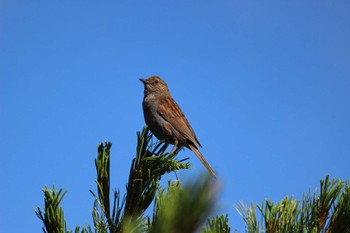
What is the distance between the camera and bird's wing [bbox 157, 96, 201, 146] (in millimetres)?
7328

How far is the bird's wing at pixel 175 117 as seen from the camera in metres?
7.33

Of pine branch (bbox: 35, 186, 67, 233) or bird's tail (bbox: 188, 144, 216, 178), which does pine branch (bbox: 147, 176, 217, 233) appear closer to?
pine branch (bbox: 35, 186, 67, 233)

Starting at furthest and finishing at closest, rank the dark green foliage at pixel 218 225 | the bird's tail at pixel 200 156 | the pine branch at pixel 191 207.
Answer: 1. the bird's tail at pixel 200 156
2. the dark green foliage at pixel 218 225
3. the pine branch at pixel 191 207

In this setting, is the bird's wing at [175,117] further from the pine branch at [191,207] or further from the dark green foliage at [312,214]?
the pine branch at [191,207]

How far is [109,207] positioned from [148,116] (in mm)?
4838

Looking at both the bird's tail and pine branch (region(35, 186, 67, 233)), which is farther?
the bird's tail

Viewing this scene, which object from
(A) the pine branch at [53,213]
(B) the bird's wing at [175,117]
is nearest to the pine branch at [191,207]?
(A) the pine branch at [53,213]

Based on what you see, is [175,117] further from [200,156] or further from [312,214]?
[312,214]

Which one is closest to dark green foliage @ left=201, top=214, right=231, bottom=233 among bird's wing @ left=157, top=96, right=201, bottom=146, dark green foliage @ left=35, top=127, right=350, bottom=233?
dark green foliage @ left=35, top=127, right=350, bottom=233

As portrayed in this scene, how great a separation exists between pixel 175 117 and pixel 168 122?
20 cm

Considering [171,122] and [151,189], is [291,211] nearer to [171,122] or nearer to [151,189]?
[151,189]

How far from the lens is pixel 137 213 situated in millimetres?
2893

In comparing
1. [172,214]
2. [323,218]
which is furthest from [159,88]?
[172,214]

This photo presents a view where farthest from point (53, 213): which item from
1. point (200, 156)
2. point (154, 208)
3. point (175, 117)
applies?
point (175, 117)
